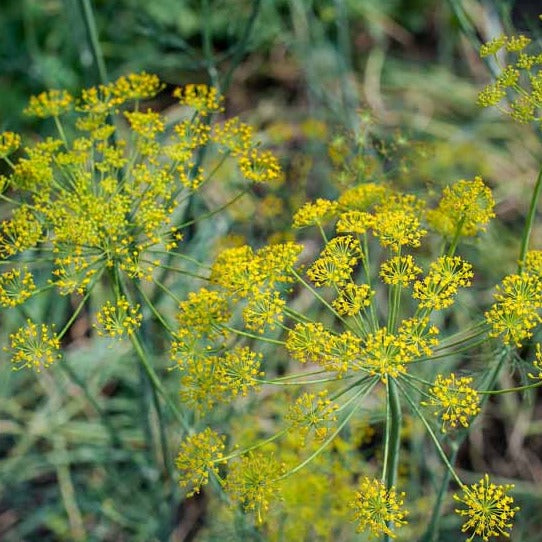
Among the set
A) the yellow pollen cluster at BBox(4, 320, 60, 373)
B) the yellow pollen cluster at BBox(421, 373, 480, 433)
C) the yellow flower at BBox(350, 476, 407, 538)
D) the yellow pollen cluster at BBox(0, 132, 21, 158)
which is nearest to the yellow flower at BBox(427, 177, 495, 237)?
the yellow pollen cluster at BBox(421, 373, 480, 433)

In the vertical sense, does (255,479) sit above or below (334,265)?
below

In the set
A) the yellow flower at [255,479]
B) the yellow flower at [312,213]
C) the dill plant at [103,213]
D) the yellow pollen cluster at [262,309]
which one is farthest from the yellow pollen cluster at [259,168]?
the yellow flower at [255,479]

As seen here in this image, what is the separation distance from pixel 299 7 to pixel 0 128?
2577 mm

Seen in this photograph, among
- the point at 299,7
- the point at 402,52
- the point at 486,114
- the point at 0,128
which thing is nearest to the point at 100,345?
the point at 0,128

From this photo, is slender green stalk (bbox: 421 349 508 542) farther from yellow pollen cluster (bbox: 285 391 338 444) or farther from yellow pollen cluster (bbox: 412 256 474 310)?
yellow pollen cluster (bbox: 285 391 338 444)

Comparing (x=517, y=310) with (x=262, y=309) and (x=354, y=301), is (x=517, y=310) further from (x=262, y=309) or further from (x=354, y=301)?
(x=262, y=309)

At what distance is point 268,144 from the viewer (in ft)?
18.2

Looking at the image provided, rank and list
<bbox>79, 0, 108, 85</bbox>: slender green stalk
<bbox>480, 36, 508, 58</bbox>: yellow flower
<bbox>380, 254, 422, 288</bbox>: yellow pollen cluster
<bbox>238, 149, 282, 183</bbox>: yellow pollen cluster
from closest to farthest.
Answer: <bbox>380, 254, 422, 288</bbox>: yellow pollen cluster < <bbox>480, 36, 508, 58</bbox>: yellow flower < <bbox>238, 149, 282, 183</bbox>: yellow pollen cluster < <bbox>79, 0, 108, 85</bbox>: slender green stalk

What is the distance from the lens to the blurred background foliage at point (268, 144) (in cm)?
316

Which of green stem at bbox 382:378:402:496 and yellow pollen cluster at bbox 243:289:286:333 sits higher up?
yellow pollen cluster at bbox 243:289:286:333

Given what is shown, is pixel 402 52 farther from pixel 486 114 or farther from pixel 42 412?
pixel 42 412

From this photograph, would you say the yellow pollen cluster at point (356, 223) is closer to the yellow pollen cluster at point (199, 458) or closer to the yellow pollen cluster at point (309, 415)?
the yellow pollen cluster at point (309, 415)

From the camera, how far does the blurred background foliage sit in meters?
3.16

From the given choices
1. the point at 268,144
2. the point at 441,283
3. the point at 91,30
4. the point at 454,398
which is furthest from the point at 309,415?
the point at 268,144
